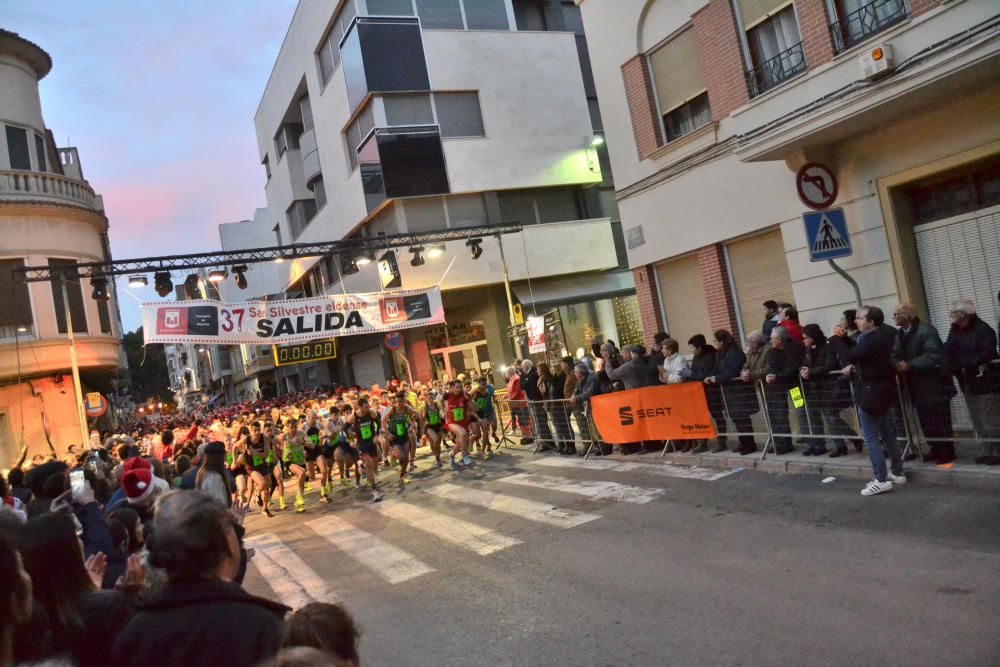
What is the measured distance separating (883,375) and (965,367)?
919 mm

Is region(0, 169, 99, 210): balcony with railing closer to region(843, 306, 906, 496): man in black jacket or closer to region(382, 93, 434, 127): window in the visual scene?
region(382, 93, 434, 127): window

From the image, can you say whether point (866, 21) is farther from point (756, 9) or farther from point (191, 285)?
point (191, 285)

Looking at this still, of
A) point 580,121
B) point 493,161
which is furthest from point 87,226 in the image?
point 580,121

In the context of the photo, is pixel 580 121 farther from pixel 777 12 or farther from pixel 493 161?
pixel 777 12

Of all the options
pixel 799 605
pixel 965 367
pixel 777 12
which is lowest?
pixel 799 605

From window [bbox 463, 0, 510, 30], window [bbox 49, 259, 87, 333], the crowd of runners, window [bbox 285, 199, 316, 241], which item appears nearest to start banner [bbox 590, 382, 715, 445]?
the crowd of runners

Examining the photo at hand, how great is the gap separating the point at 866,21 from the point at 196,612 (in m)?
11.5

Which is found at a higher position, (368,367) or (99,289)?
(99,289)

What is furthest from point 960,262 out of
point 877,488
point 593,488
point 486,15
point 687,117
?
point 486,15

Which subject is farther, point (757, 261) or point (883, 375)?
point (757, 261)

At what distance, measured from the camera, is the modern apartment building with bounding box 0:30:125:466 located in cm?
1986

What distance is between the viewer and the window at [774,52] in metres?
11.4

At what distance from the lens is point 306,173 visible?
31.5m

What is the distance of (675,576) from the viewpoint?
19.4ft
